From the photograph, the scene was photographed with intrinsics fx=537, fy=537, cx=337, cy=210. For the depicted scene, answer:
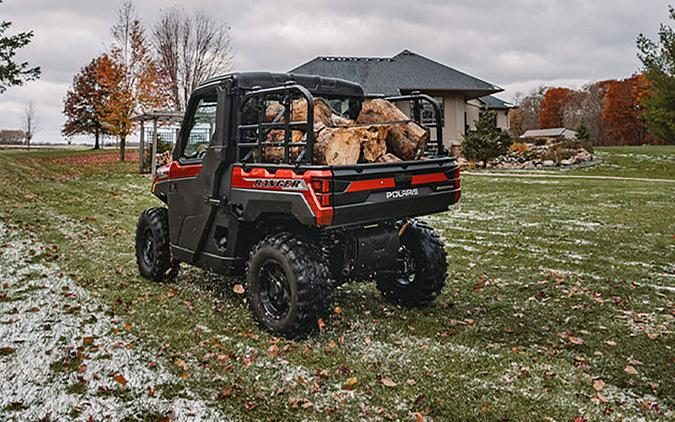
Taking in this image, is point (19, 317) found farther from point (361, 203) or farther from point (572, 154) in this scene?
point (572, 154)

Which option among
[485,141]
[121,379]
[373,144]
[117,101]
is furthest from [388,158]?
[117,101]

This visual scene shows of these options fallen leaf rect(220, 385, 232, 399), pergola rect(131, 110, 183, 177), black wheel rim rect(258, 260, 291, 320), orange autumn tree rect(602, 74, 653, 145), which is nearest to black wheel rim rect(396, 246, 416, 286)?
black wheel rim rect(258, 260, 291, 320)

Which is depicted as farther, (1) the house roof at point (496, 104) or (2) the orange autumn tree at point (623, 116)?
(2) the orange autumn tree at point (623, 116)

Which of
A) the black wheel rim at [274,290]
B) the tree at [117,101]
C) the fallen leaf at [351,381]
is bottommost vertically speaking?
the fallen leaf at [351,381]

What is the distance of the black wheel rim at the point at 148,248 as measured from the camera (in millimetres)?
6487

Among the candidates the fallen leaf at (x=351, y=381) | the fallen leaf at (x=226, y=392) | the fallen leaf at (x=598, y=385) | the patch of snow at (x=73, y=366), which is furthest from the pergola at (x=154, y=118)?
the fallen leaf at (x=598, y=385)

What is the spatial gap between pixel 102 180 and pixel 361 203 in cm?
1897

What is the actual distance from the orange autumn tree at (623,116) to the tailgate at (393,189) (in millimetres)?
62777

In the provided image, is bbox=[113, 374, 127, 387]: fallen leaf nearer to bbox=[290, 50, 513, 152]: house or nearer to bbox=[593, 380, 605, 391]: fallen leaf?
bbox=[593, 380, 605, 391]: fallen leaf

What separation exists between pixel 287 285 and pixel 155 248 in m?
2.37

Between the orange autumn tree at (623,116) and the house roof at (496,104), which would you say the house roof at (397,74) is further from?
the orange autumn tree at (623,116)

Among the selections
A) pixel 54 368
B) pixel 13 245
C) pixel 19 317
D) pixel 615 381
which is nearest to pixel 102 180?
pixel 13 245

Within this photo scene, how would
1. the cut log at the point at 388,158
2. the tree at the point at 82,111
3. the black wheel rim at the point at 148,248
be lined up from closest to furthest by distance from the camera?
the cut log at the point at 388,158, the black wheel rim at the point at 148,248, the tree at the point at 82,111

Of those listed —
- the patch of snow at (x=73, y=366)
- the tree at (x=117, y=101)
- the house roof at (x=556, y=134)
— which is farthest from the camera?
the house roof at (x=556, y=134)
